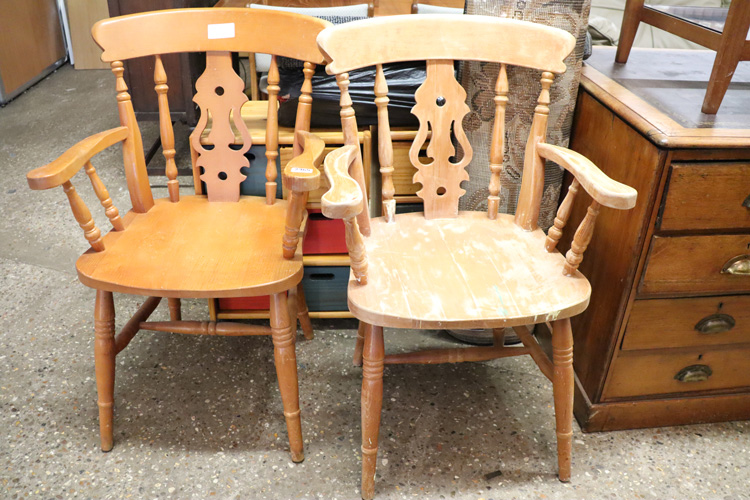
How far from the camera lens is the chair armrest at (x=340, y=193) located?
114 centimetres

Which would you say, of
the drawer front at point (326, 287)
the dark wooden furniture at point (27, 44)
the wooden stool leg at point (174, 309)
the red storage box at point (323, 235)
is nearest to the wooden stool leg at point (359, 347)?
the drawer front at point (326, 287)

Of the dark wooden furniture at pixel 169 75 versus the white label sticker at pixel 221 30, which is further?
the dark wooden furniture at pixel 169 75

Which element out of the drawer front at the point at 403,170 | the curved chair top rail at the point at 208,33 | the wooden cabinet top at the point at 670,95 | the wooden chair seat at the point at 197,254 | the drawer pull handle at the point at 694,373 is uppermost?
the curved chair top rail at the point at 208,33

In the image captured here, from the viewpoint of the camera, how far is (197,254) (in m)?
1.51

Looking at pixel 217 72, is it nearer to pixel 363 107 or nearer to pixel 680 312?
pixel 363 107

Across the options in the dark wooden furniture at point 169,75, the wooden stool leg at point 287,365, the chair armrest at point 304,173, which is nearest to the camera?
the chair armrest at point 304,173

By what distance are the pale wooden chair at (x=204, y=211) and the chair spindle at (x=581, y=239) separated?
59cm

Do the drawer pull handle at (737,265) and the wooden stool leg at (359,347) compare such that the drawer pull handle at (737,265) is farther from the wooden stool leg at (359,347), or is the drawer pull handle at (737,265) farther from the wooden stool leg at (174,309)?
the wooden stool leg at (174,309)

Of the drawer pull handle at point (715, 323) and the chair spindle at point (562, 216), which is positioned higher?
the chair spindle at point (562, 216)

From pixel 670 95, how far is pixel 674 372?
731 mm

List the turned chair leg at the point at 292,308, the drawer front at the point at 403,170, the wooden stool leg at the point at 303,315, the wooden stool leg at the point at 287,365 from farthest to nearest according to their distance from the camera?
the wooden stool leg at the point at 303,315
the drawer front at the point at 403,170
the turned chair leg at the point at 292,308
the wooden stool leg at the point at 287,365

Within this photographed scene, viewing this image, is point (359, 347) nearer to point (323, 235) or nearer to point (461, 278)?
point (323, 235)

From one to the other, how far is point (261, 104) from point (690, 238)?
133 cm

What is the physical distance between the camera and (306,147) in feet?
4.84
